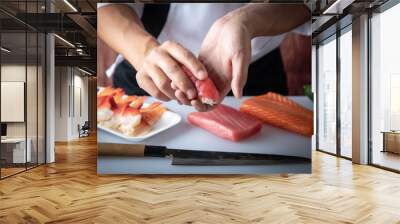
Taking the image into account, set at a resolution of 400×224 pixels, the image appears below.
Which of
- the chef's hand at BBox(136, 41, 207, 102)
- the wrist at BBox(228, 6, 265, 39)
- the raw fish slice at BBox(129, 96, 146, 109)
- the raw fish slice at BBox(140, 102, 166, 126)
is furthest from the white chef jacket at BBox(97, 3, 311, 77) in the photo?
the raw fish slice at BBox(140, 102, 166, 126)

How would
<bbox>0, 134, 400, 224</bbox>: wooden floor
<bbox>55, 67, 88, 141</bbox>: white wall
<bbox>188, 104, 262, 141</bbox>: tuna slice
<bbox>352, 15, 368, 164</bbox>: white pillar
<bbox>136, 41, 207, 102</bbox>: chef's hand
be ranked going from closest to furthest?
<bbox>0, 134, 400, 224</bbox>: wooden floor
<bbox>136, 41, 207, 102</bbox>: chef's hand
<bbox>188, 104, 262, 141</bbox>: tuna slice
<bbox>352, 15, 368, 164</bbox>: white pillar
<bbox>55, 67, 88, 141</bbox>: white wall

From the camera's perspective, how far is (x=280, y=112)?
591 cm

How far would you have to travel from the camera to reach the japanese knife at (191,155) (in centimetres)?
592

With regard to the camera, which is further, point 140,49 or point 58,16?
point 58,16

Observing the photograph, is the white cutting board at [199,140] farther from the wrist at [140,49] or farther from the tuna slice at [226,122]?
the wrist at [140,49]

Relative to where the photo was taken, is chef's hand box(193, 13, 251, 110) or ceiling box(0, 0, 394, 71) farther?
ceiling box(0, 0, 394, 71)

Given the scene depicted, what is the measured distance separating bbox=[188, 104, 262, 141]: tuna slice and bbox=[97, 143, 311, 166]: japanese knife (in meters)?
0.31

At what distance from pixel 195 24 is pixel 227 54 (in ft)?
2.26

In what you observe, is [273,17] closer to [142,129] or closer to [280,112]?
[280,112]

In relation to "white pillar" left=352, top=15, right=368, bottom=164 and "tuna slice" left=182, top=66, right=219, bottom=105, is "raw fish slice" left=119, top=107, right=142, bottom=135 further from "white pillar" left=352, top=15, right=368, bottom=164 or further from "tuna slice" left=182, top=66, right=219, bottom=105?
"white pillar" left=352, top=15, right=368, bottom=164

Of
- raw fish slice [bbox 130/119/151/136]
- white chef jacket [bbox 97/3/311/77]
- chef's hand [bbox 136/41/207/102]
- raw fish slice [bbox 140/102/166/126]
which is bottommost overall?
raw fish slice [bbox 130/119/151/136]

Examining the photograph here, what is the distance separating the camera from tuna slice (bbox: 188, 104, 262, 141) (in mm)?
5852

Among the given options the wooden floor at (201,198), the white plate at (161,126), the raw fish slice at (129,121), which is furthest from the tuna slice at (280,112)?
the raw fish slice at (129,121)

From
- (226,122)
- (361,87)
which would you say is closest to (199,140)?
(226,122)
